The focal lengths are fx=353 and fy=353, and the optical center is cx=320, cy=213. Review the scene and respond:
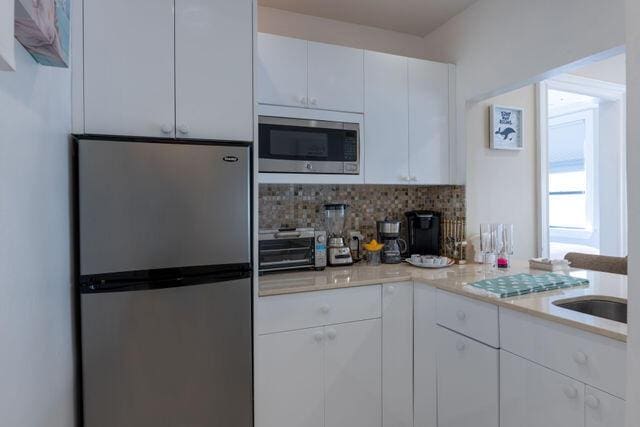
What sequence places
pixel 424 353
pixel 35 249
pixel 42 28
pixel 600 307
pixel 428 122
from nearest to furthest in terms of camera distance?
pixel 42 28 < pixel 35 249 < pixel 600 307 < pixel 424 353 < pixel 428 122

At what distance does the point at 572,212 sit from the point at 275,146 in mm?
3576

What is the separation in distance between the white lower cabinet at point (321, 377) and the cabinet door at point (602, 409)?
94 cm

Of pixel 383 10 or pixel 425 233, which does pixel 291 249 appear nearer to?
pixel 425 233

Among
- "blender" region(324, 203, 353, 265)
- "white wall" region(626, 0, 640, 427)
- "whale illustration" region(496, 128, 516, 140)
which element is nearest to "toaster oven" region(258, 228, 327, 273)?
"blender" region(324, 203, 353, 265)

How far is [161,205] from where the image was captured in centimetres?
143

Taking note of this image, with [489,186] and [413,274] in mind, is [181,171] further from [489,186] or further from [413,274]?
[489,186]

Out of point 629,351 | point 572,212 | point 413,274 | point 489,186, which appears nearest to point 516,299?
point 413,274

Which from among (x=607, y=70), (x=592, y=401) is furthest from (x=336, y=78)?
(x=607, y=70)

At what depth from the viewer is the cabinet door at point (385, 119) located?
2.25m

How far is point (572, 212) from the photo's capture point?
12.7 feet

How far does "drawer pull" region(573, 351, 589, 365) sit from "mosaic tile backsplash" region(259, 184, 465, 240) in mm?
1317

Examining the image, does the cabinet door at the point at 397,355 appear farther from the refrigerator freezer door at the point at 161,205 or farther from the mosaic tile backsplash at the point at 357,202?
the refrigerator freezer door at the point at 161,205

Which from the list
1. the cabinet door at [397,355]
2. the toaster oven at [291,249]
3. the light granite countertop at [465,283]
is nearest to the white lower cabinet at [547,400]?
the light granite countertop at [465,283]

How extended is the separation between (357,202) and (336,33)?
121cm
